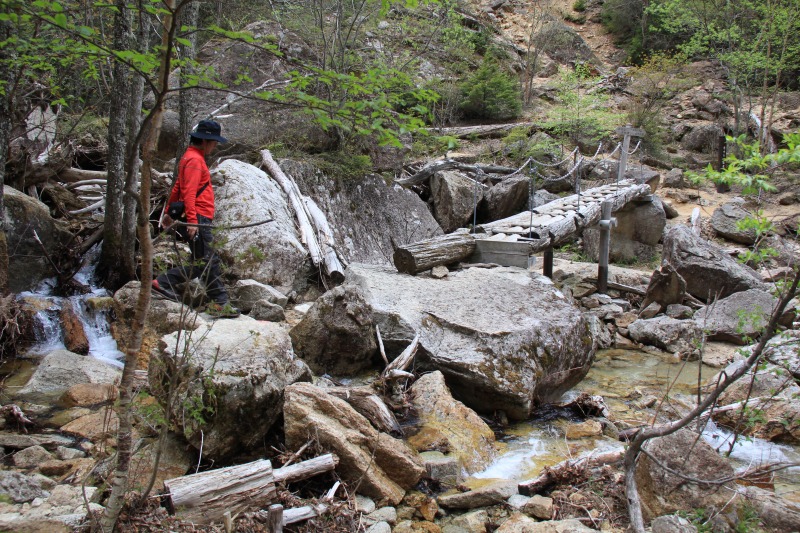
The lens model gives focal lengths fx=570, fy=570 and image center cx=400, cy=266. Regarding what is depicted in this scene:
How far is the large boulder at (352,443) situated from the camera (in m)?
3.79

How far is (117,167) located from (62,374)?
100 inches

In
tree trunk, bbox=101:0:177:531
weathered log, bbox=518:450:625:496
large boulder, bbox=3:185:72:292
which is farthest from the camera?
large boulder, bbox=3:185:72:292

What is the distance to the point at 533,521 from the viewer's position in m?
3.66

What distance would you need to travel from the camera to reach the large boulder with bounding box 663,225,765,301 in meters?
10.3

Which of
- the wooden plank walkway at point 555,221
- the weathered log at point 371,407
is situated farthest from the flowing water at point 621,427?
the wooden plank walkway at point 555,221

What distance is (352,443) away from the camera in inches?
155

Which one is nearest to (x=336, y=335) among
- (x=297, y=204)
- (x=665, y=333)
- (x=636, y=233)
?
(x=297, y=204)

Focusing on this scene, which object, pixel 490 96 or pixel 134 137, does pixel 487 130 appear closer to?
pixel 490 96

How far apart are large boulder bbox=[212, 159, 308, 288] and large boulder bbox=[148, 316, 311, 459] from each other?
10.8ft

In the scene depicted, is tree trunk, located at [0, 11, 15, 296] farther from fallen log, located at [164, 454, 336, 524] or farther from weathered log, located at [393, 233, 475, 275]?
weathered log, located at [393, 233, 475, 275]

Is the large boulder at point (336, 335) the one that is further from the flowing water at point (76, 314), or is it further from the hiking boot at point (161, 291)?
the flowing water at point (76, 314)

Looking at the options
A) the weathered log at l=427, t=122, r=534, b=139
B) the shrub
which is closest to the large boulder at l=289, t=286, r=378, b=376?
the weathered log at l=427, t=122, r=534, b=139

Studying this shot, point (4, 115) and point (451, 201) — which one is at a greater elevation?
point (4, 115)

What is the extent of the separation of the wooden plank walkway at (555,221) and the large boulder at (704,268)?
168 cm
